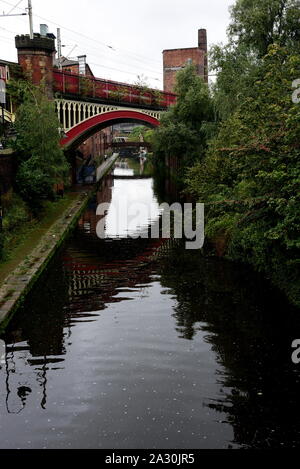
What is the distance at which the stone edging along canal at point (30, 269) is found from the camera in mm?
13938

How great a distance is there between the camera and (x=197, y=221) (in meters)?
26.8

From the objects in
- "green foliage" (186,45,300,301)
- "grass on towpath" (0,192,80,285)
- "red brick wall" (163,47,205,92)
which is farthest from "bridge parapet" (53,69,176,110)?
"red brick wall" (163,47,205,92)

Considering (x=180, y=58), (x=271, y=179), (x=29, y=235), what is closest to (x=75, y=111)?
(x=29, y=235)

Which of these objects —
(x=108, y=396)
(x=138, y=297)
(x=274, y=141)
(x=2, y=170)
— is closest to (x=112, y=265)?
(x=138, y=297)

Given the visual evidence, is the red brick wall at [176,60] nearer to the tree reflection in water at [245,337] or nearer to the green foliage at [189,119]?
the green foliage at [189,119]

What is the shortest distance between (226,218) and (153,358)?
1006 centimetres

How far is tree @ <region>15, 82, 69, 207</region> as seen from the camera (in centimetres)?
2533

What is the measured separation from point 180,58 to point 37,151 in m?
61.9

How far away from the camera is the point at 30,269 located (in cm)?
1716

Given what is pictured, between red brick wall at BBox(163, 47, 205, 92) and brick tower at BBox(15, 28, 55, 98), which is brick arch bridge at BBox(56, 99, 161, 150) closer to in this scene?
brick tower at BBox(15, 28, 55, 98)

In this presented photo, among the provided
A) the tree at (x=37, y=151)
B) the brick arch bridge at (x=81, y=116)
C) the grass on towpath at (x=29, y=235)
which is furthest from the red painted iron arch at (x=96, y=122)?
the tree at (x=37, y=151)

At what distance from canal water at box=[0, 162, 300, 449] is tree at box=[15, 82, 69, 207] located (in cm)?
750
